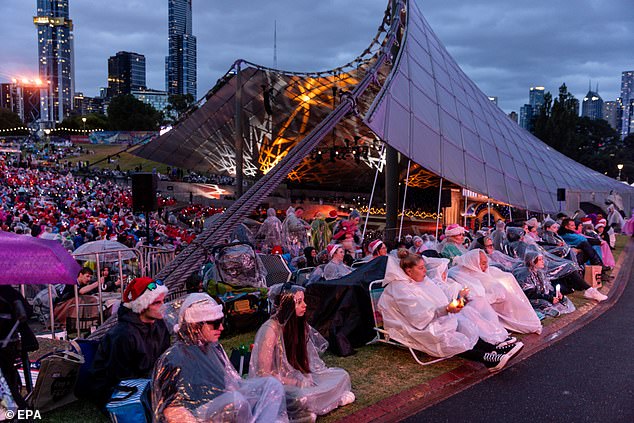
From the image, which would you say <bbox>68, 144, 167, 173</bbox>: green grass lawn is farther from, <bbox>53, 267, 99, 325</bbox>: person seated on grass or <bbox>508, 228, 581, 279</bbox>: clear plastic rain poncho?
<bbox>508, 228, 581, 279</bbox>: clear plastic rain poncho

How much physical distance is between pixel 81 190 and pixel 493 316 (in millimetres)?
28433

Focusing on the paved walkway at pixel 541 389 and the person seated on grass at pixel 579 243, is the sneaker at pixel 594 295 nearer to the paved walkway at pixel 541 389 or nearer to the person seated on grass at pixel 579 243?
the person seated on grass at pixel 579 243

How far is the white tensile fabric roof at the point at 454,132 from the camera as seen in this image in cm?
1434

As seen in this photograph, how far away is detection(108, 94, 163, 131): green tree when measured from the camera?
88.1 meters

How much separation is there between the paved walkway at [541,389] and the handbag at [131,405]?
1.75 meters

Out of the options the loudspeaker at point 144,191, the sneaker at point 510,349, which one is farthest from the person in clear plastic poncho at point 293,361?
the loudspeaker at point 144,191

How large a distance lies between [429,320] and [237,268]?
3.63 meters

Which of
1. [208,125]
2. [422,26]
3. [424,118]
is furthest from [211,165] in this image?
[424,118]

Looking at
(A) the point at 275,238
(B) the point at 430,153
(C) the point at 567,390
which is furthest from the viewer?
(B) the point at 430,153

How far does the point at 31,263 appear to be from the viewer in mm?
4027

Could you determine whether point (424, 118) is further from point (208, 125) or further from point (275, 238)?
point (208, 125)

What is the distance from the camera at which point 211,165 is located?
3650 cm

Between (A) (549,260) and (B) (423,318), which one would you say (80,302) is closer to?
(B) (423,318)
